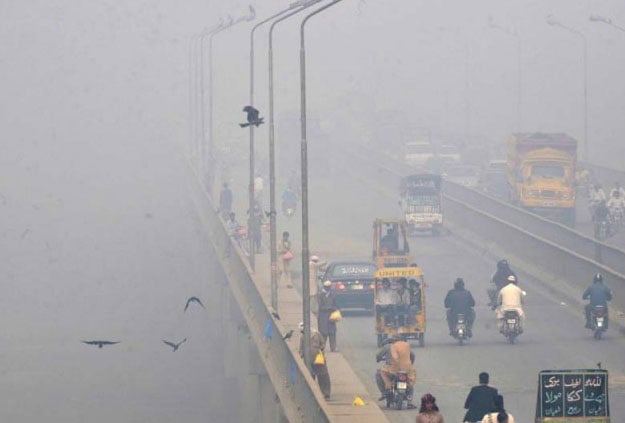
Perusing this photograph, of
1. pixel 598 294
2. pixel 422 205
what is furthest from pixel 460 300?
pixel 422 205

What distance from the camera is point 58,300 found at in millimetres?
78625

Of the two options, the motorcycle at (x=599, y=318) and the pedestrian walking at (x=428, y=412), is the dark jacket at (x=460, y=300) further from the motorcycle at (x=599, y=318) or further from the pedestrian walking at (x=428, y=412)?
the pedestrian walking at (x=428, y=412)

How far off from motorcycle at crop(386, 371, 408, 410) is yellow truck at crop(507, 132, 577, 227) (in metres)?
33.8

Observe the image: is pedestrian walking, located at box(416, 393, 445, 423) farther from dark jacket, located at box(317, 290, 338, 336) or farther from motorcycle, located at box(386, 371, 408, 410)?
dark jacket, located at box(317, 290, 338, 336)

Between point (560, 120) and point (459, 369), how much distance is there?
97.4 meters

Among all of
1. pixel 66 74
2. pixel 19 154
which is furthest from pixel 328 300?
pixel 66 74

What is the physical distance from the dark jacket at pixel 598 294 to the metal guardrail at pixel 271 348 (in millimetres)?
6893

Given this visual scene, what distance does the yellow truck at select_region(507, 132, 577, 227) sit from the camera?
60406 millimetres

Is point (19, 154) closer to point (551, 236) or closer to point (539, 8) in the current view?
point (539, 8)

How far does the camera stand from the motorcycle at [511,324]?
34716 millimetres

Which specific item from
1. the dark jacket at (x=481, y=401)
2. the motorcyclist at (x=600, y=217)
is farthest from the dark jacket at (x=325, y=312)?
the motorcyclist at (x=600, y=217)

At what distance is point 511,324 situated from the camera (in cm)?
3500

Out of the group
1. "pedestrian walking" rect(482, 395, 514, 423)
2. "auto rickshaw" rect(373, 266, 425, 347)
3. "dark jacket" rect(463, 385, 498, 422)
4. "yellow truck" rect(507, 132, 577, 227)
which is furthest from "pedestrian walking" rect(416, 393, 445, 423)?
"yellow truck" rect(507, 132, 577, 227)

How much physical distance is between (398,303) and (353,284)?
20.4 ft
